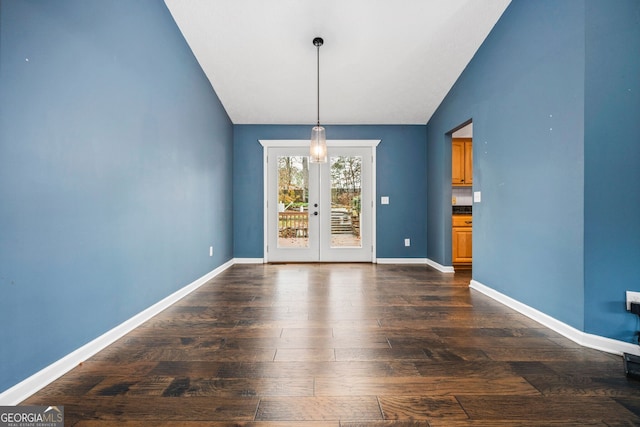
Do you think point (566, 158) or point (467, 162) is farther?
point (467, 162)

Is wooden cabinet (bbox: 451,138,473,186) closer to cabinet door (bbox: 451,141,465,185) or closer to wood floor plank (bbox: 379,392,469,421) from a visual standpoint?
cabinet door (bbox: 451,141,465,185)

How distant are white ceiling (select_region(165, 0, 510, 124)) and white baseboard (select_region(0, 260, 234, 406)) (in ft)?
9.13

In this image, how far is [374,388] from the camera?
1.46 metres

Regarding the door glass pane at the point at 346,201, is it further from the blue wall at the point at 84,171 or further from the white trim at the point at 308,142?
the blue wall at the point at 84,171

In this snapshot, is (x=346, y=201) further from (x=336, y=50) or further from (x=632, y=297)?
(x=632, y=297)

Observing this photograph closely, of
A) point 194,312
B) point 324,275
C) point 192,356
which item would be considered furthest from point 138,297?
point 324,275

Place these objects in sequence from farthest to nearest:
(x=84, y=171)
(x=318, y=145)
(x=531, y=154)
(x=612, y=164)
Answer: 1. (x=318, y=145)
2. (x=531, y=154)
3. (x=612, y=164)
4. (x=84, y=171)

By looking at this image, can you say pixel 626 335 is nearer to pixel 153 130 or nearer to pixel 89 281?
pixel 89 281

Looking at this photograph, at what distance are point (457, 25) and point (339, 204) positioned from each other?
9.58ft

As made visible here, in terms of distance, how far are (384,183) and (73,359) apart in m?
4.37

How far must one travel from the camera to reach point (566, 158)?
212 centimetres

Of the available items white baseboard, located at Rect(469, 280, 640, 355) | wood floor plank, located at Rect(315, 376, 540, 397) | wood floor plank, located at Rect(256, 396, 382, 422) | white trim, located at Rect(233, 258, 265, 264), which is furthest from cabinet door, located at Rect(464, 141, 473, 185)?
wood floor plank, located at Rect(256, 396, 382, 422)

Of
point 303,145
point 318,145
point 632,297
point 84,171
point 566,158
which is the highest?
point 303,145

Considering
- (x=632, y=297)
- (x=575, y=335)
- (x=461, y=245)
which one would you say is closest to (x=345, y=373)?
(x=575, y=335)
